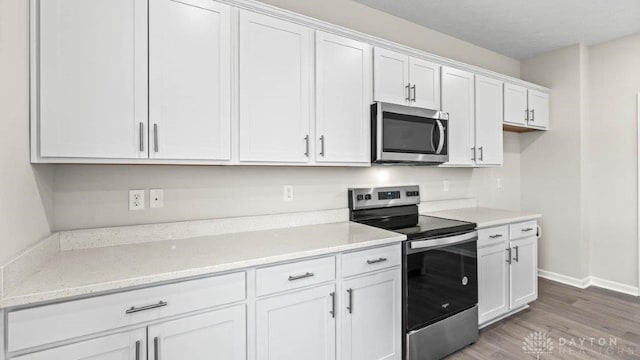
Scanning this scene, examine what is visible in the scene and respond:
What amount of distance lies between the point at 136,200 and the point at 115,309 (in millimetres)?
763

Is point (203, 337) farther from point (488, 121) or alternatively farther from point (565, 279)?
point (565, 279)

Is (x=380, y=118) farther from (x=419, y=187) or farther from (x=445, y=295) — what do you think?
(x=445, y=295)

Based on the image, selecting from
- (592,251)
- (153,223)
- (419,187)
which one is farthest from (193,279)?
(592,251)

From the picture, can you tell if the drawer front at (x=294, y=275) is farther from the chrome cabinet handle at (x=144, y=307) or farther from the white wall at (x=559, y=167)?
the white wall at (x=559, y=167)

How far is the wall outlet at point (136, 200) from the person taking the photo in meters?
1.78

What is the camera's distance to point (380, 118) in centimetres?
224

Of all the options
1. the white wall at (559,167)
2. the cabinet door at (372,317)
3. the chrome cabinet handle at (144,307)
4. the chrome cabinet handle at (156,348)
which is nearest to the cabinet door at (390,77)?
the cabinet door at (372,317)

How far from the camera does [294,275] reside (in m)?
1.59

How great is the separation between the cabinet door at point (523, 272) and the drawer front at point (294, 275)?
2.02 meters

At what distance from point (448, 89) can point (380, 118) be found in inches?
36.5

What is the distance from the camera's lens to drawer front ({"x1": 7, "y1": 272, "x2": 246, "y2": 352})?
1.08 m

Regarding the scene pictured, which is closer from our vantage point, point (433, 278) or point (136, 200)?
point (136, 200)

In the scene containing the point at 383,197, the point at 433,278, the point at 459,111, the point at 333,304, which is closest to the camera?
the point at 333,304

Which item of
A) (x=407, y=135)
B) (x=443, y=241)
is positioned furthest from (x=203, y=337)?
(x=407, y=135)
